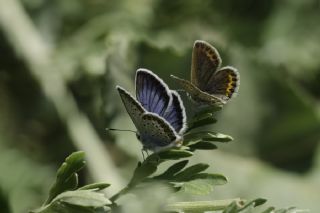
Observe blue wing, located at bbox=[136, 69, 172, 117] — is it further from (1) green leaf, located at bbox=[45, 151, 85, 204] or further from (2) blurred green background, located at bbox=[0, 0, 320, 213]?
(2) blurred green background, located at bbox=[0, 0, 320, 213]

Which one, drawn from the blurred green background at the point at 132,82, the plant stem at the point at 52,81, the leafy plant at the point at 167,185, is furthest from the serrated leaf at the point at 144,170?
the plant stem at the point at 52,81

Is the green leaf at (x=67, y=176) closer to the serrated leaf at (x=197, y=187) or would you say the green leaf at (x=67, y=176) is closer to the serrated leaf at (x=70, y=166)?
the serrated leaf at (x=70, y=166)

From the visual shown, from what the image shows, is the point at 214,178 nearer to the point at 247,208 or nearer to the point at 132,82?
the point at 247,208

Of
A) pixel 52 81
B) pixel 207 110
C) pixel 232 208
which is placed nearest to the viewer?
pixel 232 208

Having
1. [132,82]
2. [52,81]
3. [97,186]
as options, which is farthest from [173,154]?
[52,81]

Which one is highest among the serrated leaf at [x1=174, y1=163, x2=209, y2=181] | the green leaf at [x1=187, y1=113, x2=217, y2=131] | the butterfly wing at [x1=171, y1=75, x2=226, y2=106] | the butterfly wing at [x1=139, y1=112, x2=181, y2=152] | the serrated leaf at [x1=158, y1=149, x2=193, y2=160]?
the butterfly wing at [x1=171, y1=75, x2=226, y2=106]

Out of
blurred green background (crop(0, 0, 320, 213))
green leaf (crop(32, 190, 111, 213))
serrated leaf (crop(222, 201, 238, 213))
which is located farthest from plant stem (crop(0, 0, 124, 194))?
serrated leaf (crop(222, 201, 238, 213))
